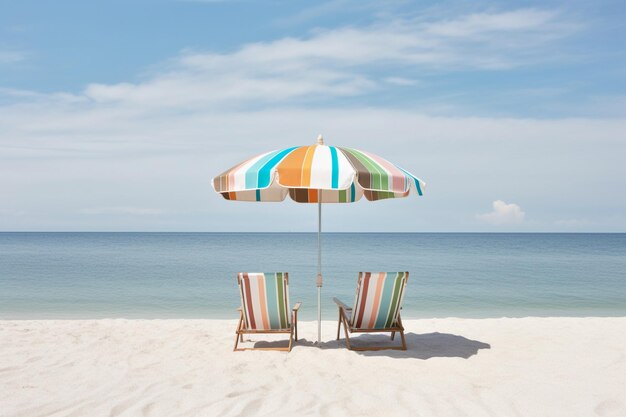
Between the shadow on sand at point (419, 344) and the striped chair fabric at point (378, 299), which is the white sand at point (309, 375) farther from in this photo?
the striped chair fabric at point (378, 299)

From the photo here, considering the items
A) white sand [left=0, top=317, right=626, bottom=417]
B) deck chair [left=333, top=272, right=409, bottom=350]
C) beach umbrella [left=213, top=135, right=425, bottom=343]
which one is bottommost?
white sand [left=0, top=317, right=626, bottom=417]

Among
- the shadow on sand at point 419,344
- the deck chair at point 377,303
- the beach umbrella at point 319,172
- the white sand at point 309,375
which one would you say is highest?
the beach umbrella at point 319,172

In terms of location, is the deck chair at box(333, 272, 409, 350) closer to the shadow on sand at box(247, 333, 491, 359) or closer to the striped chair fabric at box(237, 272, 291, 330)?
the shadow on sand at box(247, 333, 491, 359)

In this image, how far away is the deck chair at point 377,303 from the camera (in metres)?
5.23

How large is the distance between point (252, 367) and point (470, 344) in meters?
2.61

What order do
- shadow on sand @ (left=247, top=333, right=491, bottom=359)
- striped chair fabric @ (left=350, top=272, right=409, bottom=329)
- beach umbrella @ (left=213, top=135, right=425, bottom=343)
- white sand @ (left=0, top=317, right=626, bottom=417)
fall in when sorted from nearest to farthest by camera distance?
white sand @ (left=0, top=317, right=626, bottom=417) < beach umbrella @ (left=213, top=135, right=425, bottom=343) < striped chair fabric @ (left=350, top=272, right=409, bottom=329) < shadow on sand @ (left=247, top=333, right=491, bottom=359)

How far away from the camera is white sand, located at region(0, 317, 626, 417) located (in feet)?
12.0

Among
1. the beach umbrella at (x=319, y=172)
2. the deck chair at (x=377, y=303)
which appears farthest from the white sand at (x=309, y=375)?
the beach umbrella at (x=319, y=172)

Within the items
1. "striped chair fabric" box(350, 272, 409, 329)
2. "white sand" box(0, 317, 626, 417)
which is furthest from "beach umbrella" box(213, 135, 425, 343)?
"white sand" box(0, 317, 626, 417)

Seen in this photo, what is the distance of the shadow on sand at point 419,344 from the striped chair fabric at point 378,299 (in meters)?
0.32

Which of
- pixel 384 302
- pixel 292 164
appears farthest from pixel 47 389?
pixel 384 302

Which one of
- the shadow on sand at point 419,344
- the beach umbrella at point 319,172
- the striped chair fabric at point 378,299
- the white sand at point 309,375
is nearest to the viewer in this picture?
the white sand at point 309,375

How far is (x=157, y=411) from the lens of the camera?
3539mm

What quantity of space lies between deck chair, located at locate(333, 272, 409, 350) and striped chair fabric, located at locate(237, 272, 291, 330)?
2.36 feet
